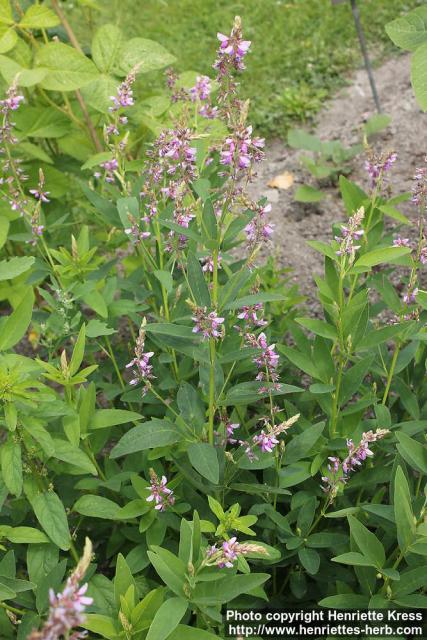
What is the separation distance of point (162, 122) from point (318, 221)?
1095 mm

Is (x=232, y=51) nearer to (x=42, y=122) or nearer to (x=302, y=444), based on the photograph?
(x=302, y=444)

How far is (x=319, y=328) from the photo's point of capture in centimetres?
188

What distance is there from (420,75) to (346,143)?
2356mm

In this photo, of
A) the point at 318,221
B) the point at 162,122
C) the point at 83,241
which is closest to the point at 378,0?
the point at 318,221

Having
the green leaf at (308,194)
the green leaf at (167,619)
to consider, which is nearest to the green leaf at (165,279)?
the green leaf at (167,619)

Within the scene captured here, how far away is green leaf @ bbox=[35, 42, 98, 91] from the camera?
273 centimetres

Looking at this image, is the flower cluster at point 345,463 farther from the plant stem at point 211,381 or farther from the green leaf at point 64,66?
the green leaf at point 64,66

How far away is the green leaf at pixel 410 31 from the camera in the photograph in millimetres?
1957

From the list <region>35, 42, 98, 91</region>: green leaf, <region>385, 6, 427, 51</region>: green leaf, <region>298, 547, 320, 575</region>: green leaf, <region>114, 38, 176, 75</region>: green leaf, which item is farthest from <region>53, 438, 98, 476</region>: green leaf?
<region>114, 38, 176, 75</region>: green leaf

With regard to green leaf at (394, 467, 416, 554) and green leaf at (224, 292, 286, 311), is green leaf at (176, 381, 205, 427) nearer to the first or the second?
green leaf at (224, 292, 286, 311)

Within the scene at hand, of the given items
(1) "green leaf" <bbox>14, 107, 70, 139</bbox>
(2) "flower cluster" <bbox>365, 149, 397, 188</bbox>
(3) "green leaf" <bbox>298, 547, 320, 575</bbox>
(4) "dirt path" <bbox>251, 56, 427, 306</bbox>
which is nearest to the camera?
(3) "green leaf" <bbox>298, 547, 320, 575</bbox>

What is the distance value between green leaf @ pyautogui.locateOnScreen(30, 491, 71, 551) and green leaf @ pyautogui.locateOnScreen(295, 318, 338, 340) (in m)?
0.82

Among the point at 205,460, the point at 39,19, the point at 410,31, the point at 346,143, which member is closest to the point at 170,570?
the point at 205,460

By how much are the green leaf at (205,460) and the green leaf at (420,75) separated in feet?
3.49
